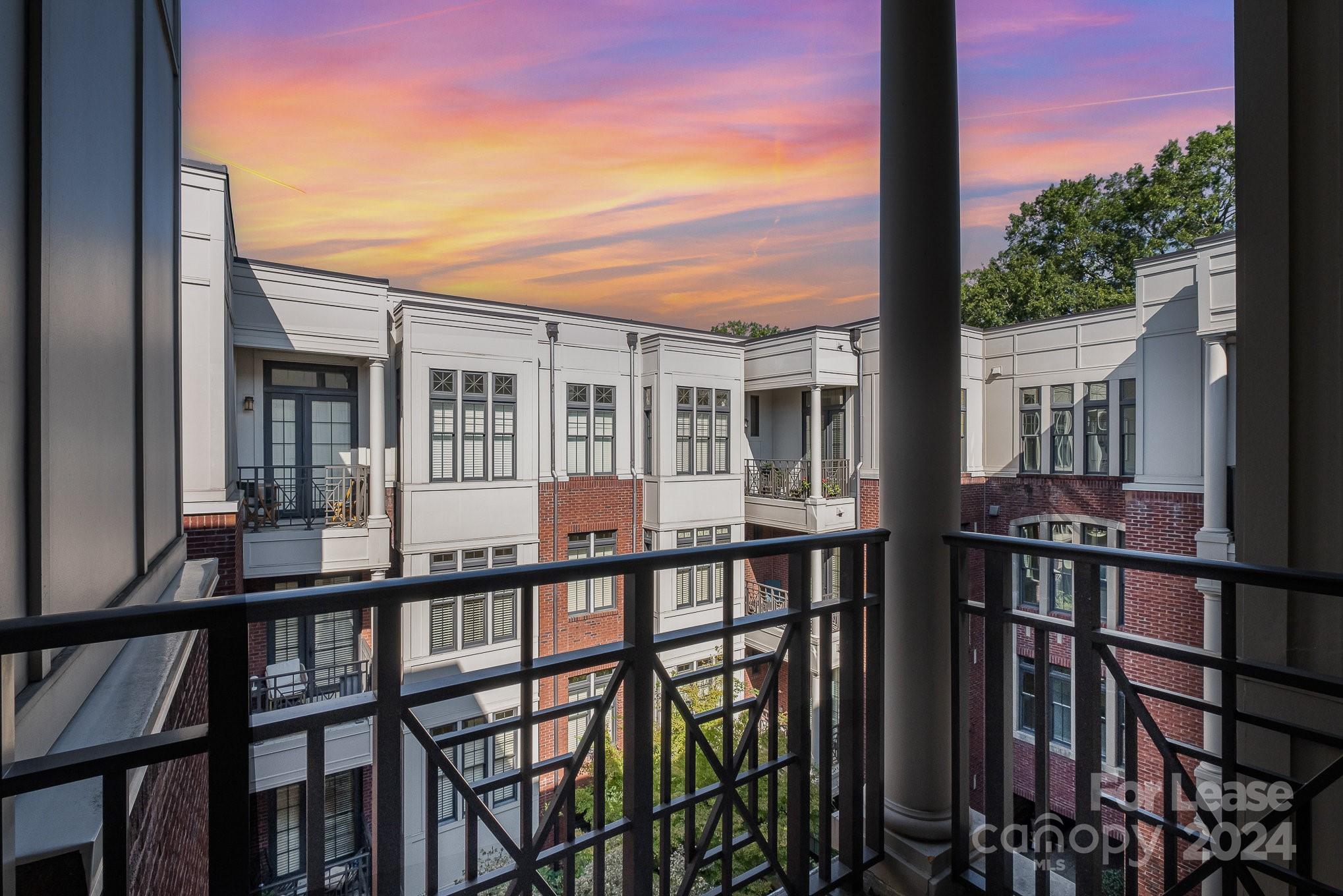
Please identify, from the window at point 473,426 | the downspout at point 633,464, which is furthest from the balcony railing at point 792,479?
the window at point 473,426

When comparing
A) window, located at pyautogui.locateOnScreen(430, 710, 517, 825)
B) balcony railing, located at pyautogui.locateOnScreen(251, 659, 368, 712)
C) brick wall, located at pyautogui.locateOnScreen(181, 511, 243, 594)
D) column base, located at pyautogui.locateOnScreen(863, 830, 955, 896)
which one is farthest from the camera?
window, located at pyautogui.locateOnScreen(430, 710, 517, 825)

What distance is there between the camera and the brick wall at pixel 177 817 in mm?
1254

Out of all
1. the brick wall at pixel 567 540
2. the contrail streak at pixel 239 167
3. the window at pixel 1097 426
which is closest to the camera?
the contrail streak at pixel 239 167

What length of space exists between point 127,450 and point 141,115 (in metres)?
1.17

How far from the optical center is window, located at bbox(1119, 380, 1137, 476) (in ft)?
15.0

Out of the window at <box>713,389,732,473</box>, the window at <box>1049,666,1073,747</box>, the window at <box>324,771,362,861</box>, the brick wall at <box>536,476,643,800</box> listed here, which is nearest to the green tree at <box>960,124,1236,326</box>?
the window at <box>1049,666,1073,747</box>

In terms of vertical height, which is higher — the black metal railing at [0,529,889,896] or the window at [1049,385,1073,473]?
the window at [1049,385,1073,473]

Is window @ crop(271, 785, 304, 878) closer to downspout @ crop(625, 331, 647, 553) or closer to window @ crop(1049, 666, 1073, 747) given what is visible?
downspout @ crop(625, 331, 647, 553)

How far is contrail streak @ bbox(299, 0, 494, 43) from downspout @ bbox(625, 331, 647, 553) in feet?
14.9

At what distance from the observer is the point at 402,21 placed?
4996mm

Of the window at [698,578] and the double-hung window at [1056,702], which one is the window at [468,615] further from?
the double-hung window at [1056,702]

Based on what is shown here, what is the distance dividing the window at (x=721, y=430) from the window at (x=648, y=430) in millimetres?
1064

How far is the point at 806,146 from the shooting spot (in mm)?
5352

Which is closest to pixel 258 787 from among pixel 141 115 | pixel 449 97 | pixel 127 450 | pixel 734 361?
pixel 127 450
